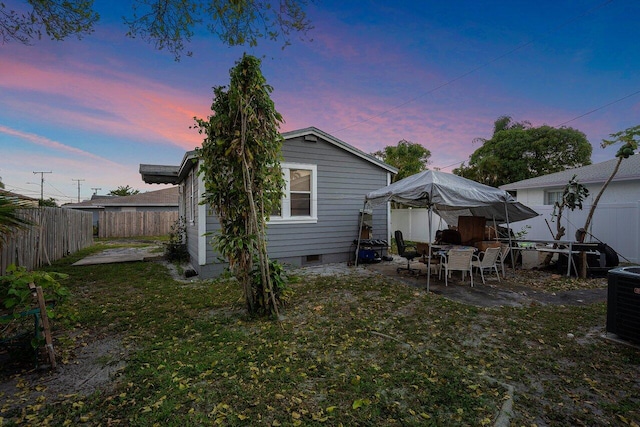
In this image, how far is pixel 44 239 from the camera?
8.66m

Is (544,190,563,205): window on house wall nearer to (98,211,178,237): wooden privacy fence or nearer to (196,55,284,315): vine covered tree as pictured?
(196,55,284,315): vine covered tree

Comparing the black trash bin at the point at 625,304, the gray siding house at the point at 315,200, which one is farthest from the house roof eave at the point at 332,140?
the black trash bin at the point at 625,304

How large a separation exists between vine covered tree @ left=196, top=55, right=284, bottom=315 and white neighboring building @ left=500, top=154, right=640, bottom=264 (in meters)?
8.98

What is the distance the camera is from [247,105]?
3840 millimetres

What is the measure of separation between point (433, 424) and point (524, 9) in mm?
11327

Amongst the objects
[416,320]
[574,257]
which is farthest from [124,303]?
[574,257]

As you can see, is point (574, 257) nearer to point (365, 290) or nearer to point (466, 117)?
point (365, 290)

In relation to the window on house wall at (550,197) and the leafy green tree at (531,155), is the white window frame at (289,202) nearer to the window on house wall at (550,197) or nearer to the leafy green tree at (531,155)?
the window on house wall at (550,197)

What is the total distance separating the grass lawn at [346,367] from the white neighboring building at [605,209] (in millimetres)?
5647

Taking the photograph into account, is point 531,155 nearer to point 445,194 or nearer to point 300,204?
point 445,194

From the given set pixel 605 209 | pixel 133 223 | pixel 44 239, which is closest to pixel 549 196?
pixel 605 209

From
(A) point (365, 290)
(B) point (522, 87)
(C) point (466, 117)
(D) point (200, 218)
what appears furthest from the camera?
(C) point (466, 117)

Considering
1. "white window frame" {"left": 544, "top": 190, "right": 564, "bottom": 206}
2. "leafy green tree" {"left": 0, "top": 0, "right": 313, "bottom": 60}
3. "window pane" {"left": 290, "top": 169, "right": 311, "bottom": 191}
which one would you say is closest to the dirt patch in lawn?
"leafy green tree" {"left": 0, "top": 0, "right": 313, "bottom": 60}

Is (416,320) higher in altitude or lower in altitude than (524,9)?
lower
